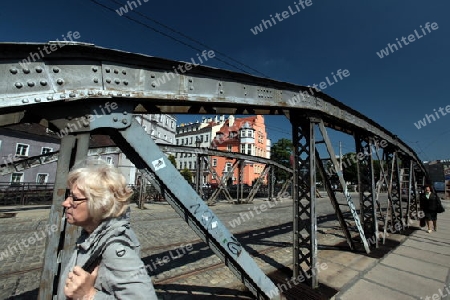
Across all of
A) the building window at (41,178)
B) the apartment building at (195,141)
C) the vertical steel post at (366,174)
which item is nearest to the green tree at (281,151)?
the apartment building at (195,141)

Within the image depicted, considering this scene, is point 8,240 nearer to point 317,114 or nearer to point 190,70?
point 190,70

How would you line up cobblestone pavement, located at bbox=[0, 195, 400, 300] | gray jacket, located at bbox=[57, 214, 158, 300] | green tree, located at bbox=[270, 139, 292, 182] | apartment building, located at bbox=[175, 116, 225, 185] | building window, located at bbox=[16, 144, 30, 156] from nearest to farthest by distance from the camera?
gray jacket, located at bbox=[57, 214, 158, 300] < cobblestone pavement, located at bbox=[0, 195, 400, 300] < building window, located at bbox=[16, 144, 30, 156] < green tree, located at bbox=[270, 139, 292, 182] < apartment building, located at bbox=[175, 116, 225, 185]

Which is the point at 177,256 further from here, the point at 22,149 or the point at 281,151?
the point at 281,151

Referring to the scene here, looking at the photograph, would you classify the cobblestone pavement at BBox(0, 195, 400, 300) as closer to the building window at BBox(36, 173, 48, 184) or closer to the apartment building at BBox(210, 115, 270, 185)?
the building window at BBox(36, 173, 48, 184)

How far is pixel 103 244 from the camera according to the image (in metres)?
1.33

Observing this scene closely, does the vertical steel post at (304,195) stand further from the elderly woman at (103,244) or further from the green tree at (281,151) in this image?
the green tree at (281,151)

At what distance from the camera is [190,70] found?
2697 mm

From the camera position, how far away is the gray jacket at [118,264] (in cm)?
122

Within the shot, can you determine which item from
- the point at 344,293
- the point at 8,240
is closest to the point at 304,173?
the point at 344,293

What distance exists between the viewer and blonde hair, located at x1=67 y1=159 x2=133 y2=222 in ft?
4.89

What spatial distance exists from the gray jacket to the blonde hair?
0.09 m

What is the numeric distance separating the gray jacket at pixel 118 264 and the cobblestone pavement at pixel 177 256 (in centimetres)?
67

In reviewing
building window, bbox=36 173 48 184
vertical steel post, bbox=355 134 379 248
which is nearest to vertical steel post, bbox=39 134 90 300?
vertical steel post, bbox=355 134 379 248

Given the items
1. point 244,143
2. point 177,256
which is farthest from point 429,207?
point 244,143
